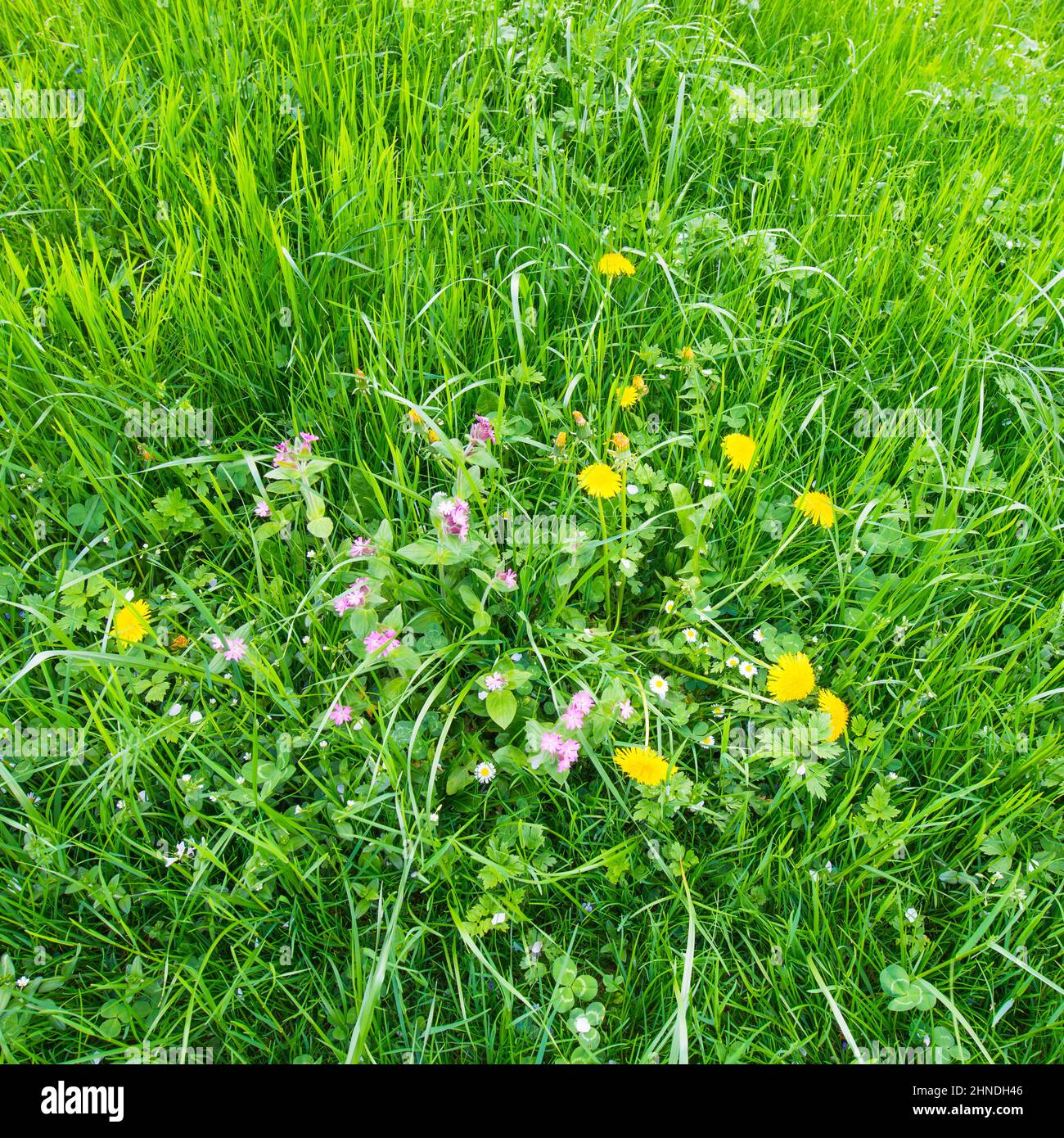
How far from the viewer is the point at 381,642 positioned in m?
1.61

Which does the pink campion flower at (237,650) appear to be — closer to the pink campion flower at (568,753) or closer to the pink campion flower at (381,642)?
the pink campion flower at (381,642)

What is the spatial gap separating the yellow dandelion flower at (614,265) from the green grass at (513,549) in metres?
0.09

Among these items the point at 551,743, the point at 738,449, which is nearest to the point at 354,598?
the point at 551,743

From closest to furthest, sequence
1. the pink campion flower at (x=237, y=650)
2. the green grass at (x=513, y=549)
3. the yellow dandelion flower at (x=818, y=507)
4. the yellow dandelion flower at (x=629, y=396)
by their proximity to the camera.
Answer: the green grass at (x=513, y=549) < the pink campion flower at (x=237, y=650) < the yellow dandelion flower at (x=818, y=507) < the yellow dandelion flower at (x=629, y=396)

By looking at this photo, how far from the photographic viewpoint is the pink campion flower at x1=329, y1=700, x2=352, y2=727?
158 centimetres

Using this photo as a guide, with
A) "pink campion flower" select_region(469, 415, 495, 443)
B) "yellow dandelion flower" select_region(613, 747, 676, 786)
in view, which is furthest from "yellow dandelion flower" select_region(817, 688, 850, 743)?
"pink campion flower" select_region(469, 415, 495, 443)

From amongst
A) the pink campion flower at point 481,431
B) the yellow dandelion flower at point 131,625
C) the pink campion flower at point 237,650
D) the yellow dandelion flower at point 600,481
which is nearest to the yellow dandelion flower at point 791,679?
the yellow dandelion flower at point 600,481

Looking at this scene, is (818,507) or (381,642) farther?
(818,507)

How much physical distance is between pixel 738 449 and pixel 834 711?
2.08ft

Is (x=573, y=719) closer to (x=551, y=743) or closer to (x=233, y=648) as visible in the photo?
(x=551, y=743)

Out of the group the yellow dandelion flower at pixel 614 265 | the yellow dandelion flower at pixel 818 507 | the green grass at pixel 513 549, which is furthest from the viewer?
the yellow dandelion flower at pixel 614 265

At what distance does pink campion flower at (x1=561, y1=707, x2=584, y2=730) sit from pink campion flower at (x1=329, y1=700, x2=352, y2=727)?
41cm

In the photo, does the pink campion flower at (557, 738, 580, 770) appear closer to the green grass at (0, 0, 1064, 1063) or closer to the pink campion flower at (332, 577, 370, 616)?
the green grass at (0, 0, 1064, 1063)

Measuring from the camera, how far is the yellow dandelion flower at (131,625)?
169 centimetres
